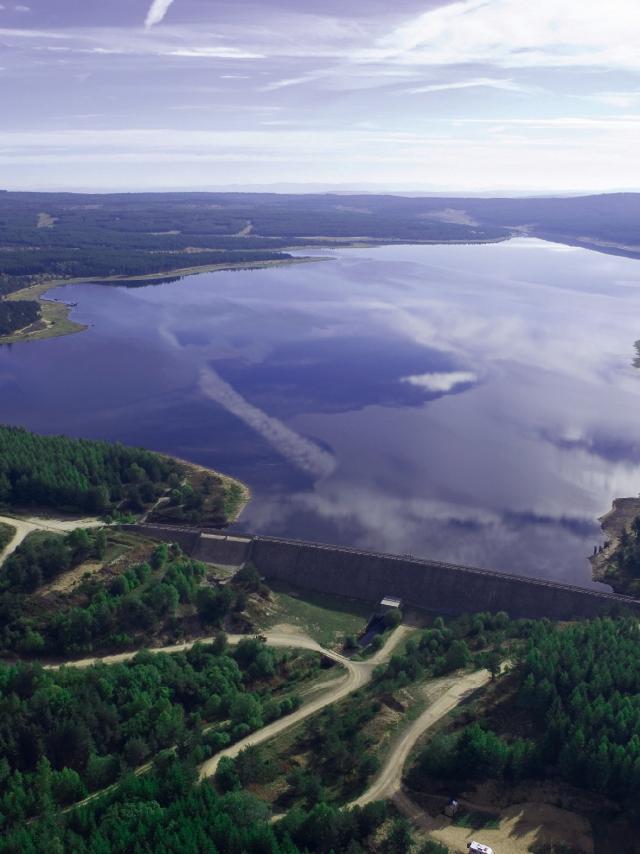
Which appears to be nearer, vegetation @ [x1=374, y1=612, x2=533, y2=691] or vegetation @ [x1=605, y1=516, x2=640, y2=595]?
vegetation @ [x1=374, y1=612, x2=533, y2=691]

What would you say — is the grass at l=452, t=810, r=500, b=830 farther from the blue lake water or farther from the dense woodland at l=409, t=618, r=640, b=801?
the blue lake water

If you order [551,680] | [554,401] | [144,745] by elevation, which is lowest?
[144,745]

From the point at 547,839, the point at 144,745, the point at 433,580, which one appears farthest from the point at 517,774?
the point at 433,580

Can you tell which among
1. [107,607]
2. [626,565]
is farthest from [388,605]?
[626,565]

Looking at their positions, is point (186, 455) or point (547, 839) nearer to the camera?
point (547, 839)

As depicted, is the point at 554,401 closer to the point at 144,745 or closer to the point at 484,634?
the point at 484,634

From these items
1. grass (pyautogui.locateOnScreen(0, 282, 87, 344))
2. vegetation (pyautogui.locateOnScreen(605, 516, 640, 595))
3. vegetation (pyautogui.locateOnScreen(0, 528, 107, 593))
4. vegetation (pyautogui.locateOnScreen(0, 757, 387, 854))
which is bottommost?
vegetation (pyautogui.locateOnScreen(0, 757, 387, 854))

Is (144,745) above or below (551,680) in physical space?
below

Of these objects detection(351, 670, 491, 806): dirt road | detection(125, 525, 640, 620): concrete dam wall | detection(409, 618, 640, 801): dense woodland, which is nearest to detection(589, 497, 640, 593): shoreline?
detection(125, 525, 640, 620): concrete dam wall
